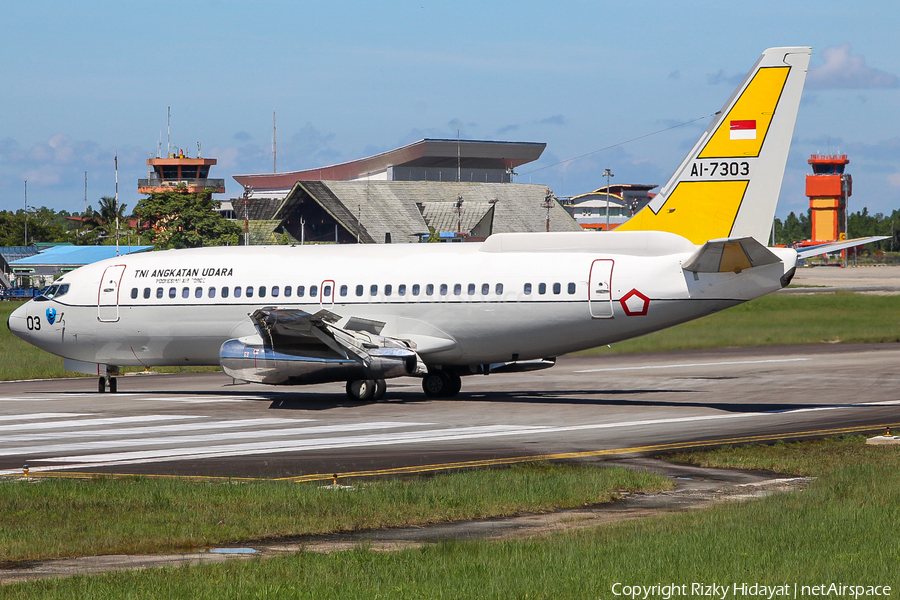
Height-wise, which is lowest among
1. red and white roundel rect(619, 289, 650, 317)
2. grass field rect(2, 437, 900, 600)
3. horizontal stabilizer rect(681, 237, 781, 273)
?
grass field rect(2, 437, 900, 600)

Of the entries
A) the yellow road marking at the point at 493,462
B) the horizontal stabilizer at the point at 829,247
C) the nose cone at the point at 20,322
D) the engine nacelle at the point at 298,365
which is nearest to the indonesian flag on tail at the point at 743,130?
the horizontal stabilizer at the point at 829,247

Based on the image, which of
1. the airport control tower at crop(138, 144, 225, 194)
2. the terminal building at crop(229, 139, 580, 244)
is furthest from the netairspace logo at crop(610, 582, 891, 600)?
the airport control tower at crop(138, 144, 225, 194)

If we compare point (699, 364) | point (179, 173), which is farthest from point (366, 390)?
point (179, 173)

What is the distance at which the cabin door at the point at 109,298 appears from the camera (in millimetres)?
32781

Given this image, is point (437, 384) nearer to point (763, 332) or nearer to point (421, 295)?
point (421, 295)

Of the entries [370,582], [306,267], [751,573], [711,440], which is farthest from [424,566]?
[306,267]

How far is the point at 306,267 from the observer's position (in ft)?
103

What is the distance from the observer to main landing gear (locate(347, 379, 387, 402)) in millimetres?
30500

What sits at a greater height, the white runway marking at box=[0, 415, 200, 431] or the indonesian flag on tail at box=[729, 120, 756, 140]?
the indonesian flag on tail at box=[729, 120, 756, 140]

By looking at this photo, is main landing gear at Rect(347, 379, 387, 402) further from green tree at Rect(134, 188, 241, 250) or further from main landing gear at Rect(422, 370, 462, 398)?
green tree at Rect(134, 188, 241, 250)

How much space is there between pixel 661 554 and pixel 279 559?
4081 millimetres

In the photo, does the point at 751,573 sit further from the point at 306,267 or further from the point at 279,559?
the point at 306,267

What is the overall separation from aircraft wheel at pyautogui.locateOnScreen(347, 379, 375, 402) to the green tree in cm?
8196

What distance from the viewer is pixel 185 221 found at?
115125 millimetres
